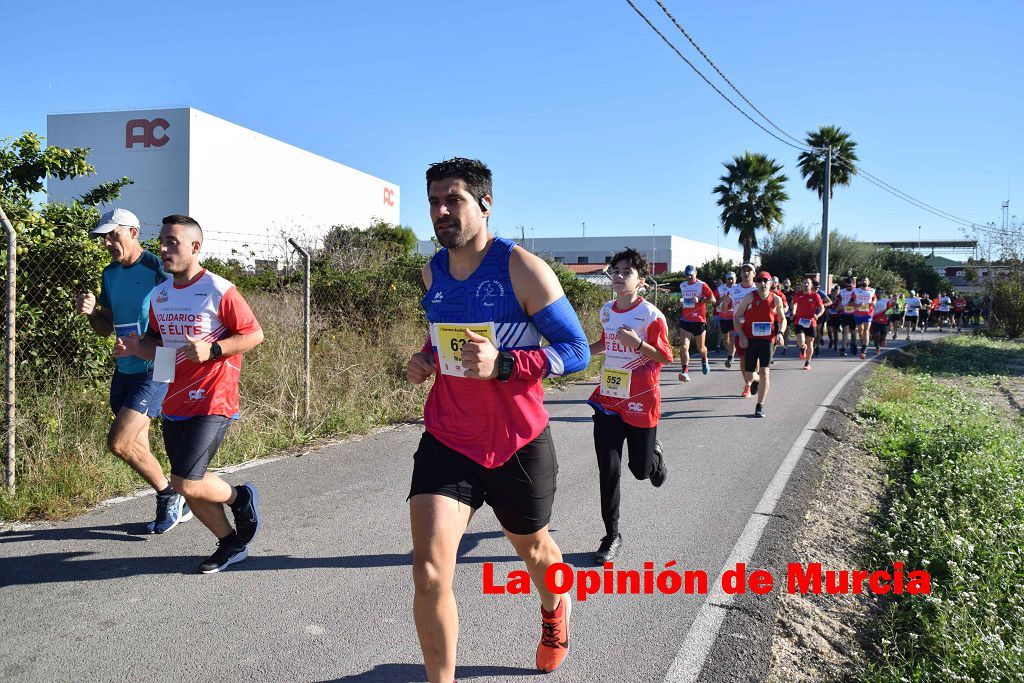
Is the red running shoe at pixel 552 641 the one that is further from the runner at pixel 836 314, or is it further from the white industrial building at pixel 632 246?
the white industrial building at pixel 632 246

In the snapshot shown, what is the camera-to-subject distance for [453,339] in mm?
2926

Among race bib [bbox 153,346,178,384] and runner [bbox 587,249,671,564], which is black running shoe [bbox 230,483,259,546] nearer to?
race bib [bbox 153,346,178,384]

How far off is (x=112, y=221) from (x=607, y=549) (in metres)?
3.70

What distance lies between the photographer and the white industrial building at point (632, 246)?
71.4m

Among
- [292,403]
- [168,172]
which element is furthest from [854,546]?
[168,172]

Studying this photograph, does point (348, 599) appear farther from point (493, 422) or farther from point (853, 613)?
point (853, 613)

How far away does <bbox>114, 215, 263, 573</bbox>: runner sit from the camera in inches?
163

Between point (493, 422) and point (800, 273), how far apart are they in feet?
146

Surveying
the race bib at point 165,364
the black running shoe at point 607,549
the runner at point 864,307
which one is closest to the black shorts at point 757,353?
the black running shoe at point 607,549

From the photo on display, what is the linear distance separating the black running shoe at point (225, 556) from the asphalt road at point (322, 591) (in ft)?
0.23

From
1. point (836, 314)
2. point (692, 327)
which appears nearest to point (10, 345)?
point (692, 327)

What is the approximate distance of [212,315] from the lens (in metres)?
4.29

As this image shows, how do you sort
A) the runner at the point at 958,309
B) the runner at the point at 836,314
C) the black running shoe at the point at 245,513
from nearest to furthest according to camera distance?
the black running shoe at the point at 245,513
the runner at the point at 836,314
the runner at the point at 958,309

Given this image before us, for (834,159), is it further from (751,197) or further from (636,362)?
(636,362)
